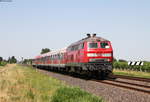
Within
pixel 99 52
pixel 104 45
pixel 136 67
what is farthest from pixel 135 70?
pixel 99 52

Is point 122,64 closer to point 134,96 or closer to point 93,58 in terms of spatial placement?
point 93,58

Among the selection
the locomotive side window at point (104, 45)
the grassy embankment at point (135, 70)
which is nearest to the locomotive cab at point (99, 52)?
the locomotive side window at point (104, 45)

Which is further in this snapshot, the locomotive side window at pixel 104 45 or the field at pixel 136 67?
the field at pixel 136 67

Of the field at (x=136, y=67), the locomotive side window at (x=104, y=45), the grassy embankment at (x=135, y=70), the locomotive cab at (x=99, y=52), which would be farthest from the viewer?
the field at (x=136, y=67)

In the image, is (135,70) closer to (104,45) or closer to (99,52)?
(104,45)

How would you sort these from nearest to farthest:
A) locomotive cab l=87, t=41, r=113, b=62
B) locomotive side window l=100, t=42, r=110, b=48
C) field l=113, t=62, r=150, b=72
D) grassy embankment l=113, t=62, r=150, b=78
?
1. locomotive cab l=87, t=41, r=113, b=62
2. locomotive side window l=100, t=42, r=110, b=48
3. grassy embankment l=113, t=62, r=150, b=78
4. field l=113, t=62, r=150, b=72

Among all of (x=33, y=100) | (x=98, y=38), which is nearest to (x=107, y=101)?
(x=33, y=100)

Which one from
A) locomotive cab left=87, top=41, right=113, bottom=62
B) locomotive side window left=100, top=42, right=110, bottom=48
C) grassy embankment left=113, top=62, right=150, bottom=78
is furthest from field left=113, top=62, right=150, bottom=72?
locomotive cab left=87, top=41, right=113, bottom=62

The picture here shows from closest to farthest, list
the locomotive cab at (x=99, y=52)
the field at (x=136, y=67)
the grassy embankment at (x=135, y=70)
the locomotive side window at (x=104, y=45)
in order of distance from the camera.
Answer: the locomotive cab at (x=99, y=52)
the locomotive side window at (x=104, y=45)
the grassy embankment at (x=135, y=70)
the field at (x=136, y=67)

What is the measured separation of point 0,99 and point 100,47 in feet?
40.7

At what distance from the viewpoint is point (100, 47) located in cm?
2169

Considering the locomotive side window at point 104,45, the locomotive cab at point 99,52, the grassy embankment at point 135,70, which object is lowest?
the grassy embankment at point 135,70

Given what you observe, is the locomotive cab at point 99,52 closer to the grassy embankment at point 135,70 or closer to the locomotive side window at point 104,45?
the locomotive side window at point 104,45

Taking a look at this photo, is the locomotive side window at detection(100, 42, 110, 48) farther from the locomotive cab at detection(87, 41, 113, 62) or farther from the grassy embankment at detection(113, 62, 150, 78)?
the grassy embankment at detection(113, 62, 150, 78)
